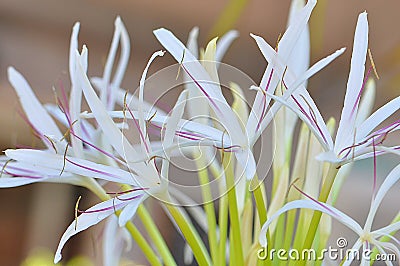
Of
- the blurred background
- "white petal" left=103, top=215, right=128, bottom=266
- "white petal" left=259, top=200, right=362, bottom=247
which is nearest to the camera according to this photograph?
"white petal" left=259, top=200, right=362, bottom=247

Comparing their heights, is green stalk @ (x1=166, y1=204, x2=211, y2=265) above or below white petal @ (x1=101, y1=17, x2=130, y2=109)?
below

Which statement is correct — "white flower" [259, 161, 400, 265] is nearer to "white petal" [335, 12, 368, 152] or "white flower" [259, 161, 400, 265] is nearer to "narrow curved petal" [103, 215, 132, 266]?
"white petal" [335, 12, 368, 152]

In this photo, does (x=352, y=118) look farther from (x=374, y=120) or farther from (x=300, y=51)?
(x=300, y=51)

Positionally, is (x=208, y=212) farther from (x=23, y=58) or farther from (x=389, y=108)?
(x=23, y=58)

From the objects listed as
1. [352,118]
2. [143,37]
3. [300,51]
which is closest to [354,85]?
[352,118]

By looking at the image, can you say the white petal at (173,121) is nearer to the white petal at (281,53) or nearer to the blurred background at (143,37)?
the white petal at (281,53)

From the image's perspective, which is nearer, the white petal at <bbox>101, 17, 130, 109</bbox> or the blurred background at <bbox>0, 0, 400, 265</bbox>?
the white petal at <bbox>101, 17, 130, 109</bbox>

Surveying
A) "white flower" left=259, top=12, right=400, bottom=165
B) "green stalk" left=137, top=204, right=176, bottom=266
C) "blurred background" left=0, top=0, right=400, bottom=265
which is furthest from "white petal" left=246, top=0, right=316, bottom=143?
"blurred background" left=0, top=0, right=400, bottom=265
